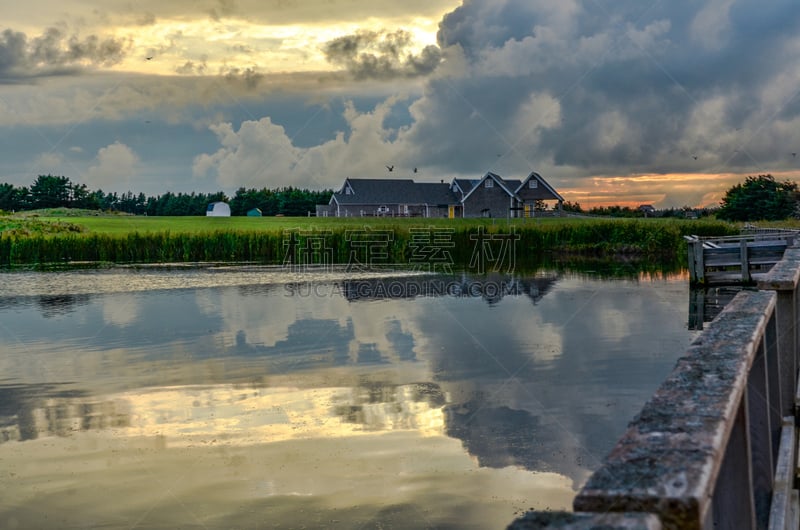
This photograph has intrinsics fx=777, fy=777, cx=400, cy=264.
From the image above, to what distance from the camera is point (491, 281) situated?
33969 millimetres

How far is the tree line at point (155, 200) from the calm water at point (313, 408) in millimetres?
100056

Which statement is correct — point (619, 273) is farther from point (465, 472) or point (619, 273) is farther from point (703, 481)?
point (703, 481)

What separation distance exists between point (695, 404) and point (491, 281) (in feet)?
104

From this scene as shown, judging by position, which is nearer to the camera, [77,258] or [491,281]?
[491,281]

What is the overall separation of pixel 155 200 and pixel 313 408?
164055 mm

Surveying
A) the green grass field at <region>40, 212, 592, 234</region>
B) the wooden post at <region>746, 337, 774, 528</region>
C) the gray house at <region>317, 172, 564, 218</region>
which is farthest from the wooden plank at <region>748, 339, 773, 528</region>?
the gray house at <region>317, 172, 564, 218</region>

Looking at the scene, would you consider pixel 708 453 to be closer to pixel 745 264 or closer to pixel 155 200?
pixel 745 264

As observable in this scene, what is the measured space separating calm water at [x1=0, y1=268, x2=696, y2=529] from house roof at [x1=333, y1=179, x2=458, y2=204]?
6712 cm

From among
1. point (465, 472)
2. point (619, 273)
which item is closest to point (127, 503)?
point (465, 472)

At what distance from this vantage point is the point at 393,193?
3666 inches

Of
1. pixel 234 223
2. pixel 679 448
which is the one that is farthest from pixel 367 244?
pixel 679 448

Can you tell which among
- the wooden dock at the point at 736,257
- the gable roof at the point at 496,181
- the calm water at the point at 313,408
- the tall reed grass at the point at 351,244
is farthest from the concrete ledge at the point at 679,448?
the gable roof at the point at 496,181

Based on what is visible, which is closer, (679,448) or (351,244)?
(679,448)

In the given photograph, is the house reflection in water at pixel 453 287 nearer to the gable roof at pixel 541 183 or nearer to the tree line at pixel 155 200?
the gable roof at pixel 541 183
